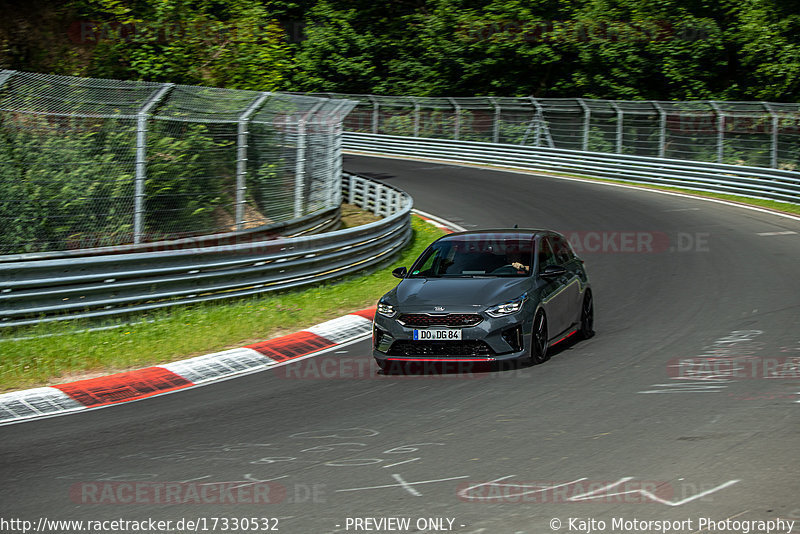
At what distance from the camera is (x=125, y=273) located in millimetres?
11977

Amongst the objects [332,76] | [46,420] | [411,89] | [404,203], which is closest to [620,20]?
[411,89]

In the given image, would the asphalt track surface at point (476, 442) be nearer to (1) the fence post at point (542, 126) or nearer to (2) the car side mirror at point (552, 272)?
(2) the car side mirror at point (552, 272)

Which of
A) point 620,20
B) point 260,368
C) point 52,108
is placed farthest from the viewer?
point 620,20

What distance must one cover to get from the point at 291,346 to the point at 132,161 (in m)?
3.48

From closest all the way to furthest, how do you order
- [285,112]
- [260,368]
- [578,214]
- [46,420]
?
[46,420] < [260,368] < [285,112] < [578,214]

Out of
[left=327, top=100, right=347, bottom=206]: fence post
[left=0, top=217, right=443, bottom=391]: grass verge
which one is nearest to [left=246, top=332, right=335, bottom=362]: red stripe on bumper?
[left=0, top=217, right=443, bottom=391]: grass verge

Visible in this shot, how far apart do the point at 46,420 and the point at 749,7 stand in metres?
40.0

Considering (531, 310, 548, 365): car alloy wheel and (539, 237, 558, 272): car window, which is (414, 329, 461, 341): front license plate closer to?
(531, 310, 548, 365): car alloy wheel

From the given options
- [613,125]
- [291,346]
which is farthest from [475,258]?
[613,125]

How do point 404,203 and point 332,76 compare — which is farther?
point 332,76

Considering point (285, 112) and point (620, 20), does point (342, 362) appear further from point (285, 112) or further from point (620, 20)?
point (620, 20)

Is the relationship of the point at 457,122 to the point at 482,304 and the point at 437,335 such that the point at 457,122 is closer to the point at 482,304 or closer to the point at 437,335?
the point at 482,304

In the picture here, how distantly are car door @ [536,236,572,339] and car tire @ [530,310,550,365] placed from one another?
12cm

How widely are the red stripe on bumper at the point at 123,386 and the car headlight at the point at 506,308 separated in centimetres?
320
